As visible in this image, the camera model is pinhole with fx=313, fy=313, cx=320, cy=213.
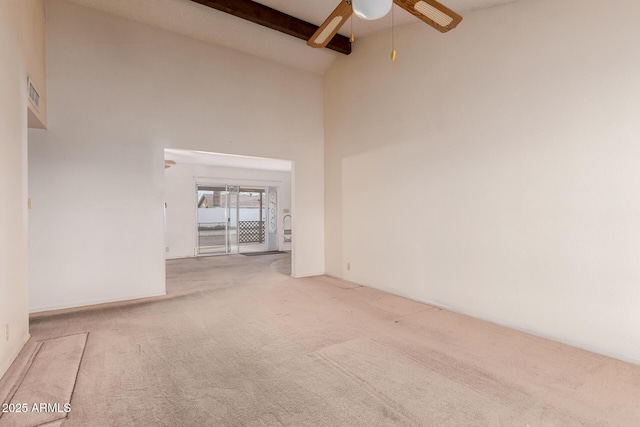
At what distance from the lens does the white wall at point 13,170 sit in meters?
2.27

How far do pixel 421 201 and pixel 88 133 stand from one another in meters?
4.38

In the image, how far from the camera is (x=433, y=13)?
2.14m

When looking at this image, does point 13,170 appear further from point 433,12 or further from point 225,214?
point 225,214

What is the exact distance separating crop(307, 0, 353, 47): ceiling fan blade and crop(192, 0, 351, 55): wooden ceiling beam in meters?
2.05

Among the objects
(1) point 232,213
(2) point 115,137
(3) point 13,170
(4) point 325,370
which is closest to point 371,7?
(4) point 325,370

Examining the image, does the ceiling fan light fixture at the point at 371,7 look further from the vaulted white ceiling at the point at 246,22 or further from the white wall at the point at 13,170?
the white wall at the point at 13,170

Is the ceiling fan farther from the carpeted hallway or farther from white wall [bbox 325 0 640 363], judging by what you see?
the carpeted hallway

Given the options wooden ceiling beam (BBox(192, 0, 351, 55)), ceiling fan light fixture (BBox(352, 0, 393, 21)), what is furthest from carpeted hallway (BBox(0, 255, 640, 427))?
wooden ceiling beam (BBox(192, 0, 351, 55))

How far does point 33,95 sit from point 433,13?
3.75 metres

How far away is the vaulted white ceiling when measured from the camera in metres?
3.93

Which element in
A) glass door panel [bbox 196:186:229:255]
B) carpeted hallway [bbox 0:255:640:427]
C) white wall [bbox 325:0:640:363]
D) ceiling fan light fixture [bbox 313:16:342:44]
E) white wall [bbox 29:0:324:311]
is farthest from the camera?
glass door panel [bbox 196:186:229:255]

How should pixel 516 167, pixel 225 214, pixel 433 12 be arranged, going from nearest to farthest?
pixel 433 12 → pixel 516 167 → pixel 225 214

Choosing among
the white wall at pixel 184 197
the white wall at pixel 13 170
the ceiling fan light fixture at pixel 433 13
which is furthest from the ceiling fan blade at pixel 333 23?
the white wall at pixel 184 197

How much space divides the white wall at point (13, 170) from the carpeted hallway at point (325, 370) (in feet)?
1.20
